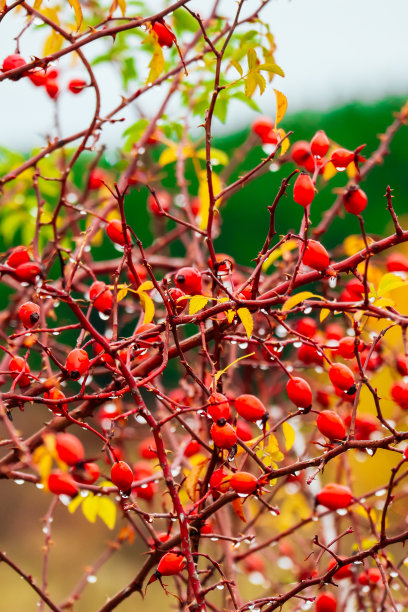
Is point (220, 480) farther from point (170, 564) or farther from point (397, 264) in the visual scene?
point (397, 264)

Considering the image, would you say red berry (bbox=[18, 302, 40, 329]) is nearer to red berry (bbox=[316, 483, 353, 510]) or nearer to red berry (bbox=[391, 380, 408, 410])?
red berry (bbox=[316, 483, 353, 510])

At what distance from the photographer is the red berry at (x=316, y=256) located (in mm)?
1147

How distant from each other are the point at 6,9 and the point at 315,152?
65 cm

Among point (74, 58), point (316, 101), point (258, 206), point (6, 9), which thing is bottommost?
point (6, 9)

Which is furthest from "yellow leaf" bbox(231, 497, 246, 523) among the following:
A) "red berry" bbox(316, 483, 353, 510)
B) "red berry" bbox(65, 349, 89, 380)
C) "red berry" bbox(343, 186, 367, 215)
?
"red berry" bbox(343, 186, 367, 215)

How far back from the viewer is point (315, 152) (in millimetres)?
1332

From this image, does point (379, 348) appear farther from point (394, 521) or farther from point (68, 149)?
point (394, 521)

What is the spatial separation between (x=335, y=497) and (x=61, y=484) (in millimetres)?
527

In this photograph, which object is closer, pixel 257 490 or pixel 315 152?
pixel 257 490

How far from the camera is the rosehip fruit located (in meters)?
1.05

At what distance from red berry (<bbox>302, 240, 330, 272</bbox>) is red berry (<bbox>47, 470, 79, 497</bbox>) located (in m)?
0.55

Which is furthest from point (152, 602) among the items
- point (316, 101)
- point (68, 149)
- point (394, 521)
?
point (316, 101)

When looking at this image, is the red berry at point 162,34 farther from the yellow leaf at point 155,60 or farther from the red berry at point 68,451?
the red berry at point 68,451

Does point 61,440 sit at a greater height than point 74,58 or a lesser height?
lesser
